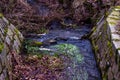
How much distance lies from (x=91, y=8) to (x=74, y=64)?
5478 mm

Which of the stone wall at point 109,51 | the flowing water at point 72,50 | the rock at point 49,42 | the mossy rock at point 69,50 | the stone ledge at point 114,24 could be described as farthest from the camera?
the rock at point 49,42

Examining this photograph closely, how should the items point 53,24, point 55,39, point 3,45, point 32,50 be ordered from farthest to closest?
point 53,24
point 55,39
point 32,50
point 3,45

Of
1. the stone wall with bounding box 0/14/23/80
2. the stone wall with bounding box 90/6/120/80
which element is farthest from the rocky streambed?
the stone wall with bounding box 0/14/23/80

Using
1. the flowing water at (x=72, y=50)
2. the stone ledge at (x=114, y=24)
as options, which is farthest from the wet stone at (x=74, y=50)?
the stone ledge at (x=114, y=24)

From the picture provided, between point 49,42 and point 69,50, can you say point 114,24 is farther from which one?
point 49,42

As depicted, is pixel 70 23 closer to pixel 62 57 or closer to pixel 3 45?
pixel 62 57

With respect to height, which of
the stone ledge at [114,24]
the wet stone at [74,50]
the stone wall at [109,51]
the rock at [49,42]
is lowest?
the wet stone at [74,50]

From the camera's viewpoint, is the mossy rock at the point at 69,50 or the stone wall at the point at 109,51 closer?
the stone wall at the point at 109,51

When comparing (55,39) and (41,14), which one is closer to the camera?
(55,39)

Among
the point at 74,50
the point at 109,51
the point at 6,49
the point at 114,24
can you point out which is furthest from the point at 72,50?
the point at 6,49

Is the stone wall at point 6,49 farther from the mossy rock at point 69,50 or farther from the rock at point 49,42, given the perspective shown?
the mossy rock at point 69,50

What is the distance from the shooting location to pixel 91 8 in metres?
12.0

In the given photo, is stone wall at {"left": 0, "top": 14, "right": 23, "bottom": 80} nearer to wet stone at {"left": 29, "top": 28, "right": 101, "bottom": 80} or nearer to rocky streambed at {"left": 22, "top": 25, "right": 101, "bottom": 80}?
rocky streambed at {"left": 22, "top": 25, "right": 101, "bottom": 80}

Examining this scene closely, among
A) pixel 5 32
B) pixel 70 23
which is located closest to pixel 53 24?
pixel 70 23
